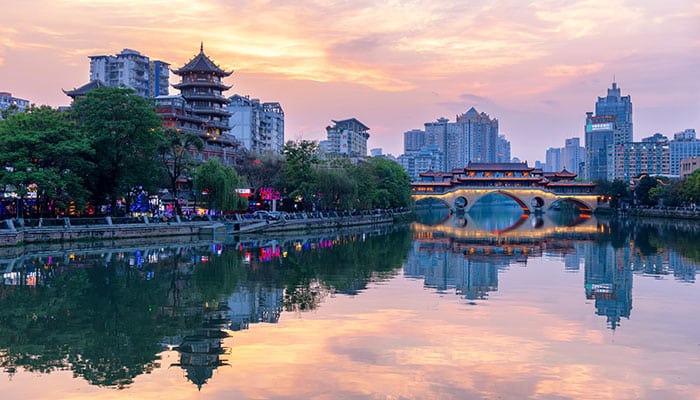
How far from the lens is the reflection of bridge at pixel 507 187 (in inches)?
3802

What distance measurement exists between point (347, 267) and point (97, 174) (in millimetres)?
17032

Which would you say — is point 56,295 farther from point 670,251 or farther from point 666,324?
point 670,251

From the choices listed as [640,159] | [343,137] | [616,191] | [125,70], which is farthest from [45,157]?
[640,159]

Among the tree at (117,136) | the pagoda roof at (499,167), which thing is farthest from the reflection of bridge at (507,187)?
the tree at (117,136)

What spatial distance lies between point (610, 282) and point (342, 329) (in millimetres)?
12111

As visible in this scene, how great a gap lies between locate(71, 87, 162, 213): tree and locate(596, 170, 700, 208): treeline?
2125 inches

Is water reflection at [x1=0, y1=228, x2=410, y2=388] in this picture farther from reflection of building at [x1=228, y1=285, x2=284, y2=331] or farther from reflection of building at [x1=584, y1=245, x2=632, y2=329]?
reflection of building at [x1=584, y1=245, x2=632, y2=329]

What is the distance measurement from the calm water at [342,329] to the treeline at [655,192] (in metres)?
46.7

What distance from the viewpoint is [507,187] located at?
322 ft

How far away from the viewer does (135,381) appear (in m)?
10.9

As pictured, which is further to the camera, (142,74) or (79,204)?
(142,74)

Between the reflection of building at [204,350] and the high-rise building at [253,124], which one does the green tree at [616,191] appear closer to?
the high-rise building at [253,124]

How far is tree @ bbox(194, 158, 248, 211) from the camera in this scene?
4166 centimetres

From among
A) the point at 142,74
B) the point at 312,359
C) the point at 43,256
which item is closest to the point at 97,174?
the point at 43,256
